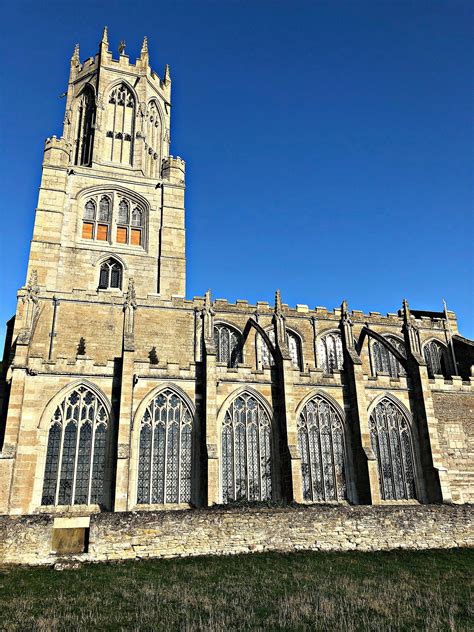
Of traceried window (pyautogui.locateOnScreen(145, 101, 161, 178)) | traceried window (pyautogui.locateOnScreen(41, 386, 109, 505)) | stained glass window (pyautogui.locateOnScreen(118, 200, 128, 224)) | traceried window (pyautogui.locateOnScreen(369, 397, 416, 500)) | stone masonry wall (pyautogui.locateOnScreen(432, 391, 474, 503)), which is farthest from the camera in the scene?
traceried window (pyautogui.locateOnScreen(145, 101, 161, 178))

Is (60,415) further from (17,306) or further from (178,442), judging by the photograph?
(17,306)

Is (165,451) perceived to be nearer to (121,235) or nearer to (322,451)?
(322,451)

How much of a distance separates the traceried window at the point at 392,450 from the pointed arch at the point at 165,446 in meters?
9.08

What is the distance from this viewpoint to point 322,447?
2269 centimetres

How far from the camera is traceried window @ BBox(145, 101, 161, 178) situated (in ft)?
121

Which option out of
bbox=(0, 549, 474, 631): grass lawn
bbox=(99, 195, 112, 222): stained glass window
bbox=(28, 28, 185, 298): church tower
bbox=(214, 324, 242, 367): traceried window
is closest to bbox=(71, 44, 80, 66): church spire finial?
bbox=(28, 28, 185, 298): church tower

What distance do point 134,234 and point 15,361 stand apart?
51.2ft

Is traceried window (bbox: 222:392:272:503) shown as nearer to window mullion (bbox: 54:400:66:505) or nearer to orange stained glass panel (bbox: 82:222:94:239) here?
window mullion (bbox: 54:400:66:505)

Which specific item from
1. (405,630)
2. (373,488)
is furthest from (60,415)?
(405,630)

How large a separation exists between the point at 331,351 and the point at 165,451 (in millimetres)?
14076

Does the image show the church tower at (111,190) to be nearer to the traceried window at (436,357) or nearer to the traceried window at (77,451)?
the traceried window at (77,451)

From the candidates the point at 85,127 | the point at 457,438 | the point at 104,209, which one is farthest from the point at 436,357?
the point at 85,127

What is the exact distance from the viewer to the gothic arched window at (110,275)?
103 ft

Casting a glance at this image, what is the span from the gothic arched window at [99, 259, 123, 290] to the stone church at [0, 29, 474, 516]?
96 millimetres
